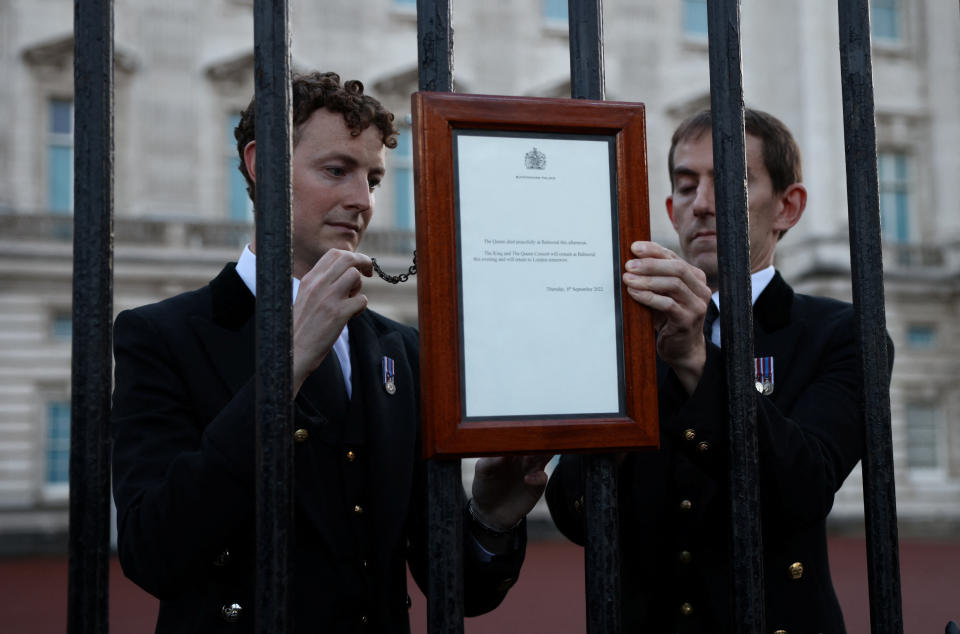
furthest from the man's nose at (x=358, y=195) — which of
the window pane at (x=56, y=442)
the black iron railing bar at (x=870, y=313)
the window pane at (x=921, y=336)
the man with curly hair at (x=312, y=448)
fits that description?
the window pane at (x=921, y=336)

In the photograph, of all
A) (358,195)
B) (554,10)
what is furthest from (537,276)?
(554,10)

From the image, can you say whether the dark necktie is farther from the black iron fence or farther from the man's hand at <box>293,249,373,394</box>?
the black iron fence

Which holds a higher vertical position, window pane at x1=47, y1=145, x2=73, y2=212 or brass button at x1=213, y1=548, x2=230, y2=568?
window pane at x1=47, y1=145, x2=73, y2=212

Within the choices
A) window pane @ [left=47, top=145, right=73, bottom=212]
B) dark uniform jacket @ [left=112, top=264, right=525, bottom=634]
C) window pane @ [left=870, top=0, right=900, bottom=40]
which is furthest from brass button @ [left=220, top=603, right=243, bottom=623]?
window pane @ [left=870, top=0, right=900, bottom=40]

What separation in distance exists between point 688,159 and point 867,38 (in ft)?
2.96

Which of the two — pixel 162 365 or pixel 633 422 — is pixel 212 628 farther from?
pixel 633 422

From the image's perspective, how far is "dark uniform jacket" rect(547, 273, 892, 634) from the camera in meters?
1.64

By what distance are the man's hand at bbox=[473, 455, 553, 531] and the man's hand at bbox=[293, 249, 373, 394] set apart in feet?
1.19

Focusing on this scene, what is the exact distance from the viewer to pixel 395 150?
758 inches

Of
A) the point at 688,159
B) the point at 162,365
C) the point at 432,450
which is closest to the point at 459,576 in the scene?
the point at 432,450

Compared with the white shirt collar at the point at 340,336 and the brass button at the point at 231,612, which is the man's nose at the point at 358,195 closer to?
the white shirt collar at the point at 340,336

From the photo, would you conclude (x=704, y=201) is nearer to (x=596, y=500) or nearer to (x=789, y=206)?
(x=789, y=206)

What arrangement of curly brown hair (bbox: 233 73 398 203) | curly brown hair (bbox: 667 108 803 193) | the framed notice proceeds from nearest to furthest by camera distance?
1. the framed notice
2. curly brown hair (bbox: 233 73 398 203)
3. curly brown hair (bbox: 667 108 803 193)

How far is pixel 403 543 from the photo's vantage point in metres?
1.96
